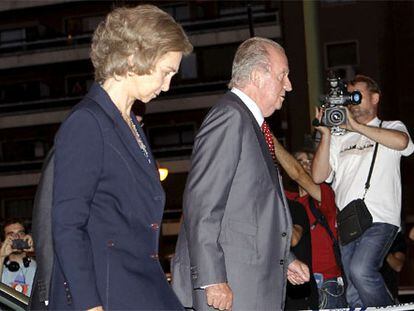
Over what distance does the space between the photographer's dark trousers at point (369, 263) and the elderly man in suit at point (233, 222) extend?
2.04 m

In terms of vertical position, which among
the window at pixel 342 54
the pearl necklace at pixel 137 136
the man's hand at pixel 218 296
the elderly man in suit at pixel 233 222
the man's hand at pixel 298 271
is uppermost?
the pearl necklace at pixel 137 136

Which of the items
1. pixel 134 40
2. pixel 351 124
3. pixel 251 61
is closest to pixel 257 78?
pixel 251 61

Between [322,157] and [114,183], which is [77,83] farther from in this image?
[114,183]

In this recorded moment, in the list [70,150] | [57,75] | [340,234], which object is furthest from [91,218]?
→ [57,75]

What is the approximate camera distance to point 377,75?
123 feet

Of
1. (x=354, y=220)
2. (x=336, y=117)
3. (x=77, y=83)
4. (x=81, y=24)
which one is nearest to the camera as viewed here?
(x=354, y=220)

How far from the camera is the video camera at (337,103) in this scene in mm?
Answer: 6711

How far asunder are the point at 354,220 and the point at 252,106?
2.05 meters

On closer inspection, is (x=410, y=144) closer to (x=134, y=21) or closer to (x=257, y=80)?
(x=257, y=80)

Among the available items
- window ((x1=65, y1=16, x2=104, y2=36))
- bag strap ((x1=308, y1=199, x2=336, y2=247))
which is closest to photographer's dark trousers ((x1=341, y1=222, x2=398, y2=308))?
bag strap ((x1=308, y1=199, x2=336, y2=247))

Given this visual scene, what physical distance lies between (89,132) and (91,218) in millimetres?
285

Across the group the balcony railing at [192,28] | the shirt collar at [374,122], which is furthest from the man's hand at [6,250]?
the balcony railing at [192,28]

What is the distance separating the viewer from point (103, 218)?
3.19 meters

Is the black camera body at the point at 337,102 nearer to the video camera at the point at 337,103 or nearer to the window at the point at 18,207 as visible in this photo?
the video camera at the point at 337,103
